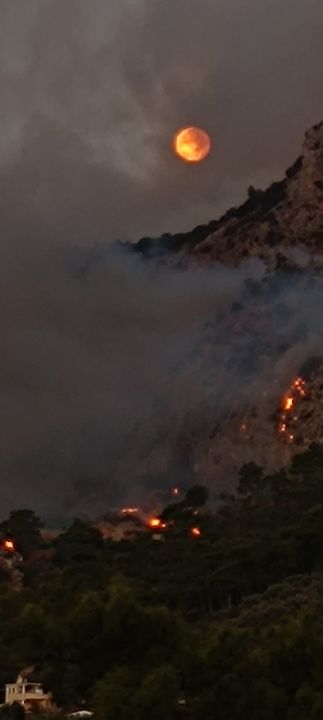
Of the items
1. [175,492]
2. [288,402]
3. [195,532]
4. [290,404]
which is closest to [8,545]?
[195,532]

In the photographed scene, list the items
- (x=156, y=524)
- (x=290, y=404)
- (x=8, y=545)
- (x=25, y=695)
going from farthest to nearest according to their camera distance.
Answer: (x=290, y=404), (x=156, y=524), (x=8, y=545), (x=25, y=695)

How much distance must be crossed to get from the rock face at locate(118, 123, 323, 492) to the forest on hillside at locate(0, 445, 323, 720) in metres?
17.7

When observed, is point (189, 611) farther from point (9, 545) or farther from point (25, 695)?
point (9, 545)

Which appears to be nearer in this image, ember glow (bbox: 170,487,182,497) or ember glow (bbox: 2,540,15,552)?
ember glow (bbox: 2,540,15,552)

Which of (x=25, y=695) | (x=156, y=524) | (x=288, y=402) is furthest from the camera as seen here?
(x=288, y=402)

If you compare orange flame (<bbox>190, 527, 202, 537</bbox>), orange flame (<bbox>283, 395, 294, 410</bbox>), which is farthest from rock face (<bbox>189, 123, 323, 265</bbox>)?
orange flame (<bbox>190, 527, 202, 537</bbox>)

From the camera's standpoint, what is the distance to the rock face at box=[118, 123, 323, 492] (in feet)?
384

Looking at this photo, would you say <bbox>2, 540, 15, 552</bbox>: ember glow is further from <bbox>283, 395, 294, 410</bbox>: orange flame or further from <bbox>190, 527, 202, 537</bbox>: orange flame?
<bbox>283, 395, 294, 410</bbox>: orange flame

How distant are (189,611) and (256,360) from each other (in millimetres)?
67037

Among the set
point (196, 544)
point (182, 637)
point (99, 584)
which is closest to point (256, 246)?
point (196, 544)

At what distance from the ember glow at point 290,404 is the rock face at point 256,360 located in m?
0.11

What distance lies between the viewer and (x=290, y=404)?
383 ft

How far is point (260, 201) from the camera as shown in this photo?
147875mm

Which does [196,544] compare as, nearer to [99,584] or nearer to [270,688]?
[99,584]
